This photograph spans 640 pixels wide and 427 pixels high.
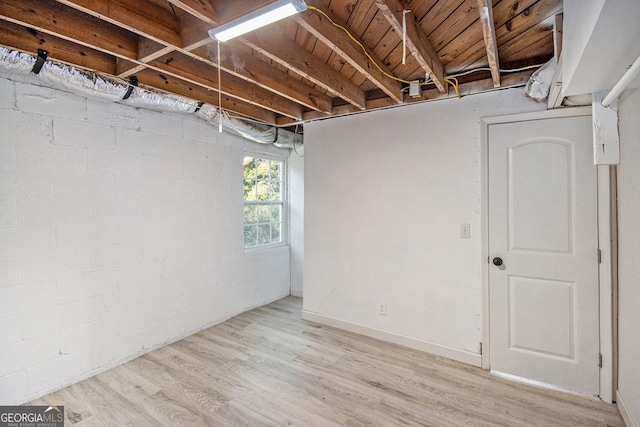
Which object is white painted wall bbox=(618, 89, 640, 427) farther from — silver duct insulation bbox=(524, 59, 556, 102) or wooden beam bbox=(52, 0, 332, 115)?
wooden beam bbox=(52, 0, 332, 115)

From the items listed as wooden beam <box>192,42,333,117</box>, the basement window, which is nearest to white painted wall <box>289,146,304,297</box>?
the basement window

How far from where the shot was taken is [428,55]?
6.78 ft

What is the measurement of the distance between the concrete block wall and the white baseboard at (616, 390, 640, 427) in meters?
3.55

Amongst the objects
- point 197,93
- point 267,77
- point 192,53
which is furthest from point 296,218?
point 192,53

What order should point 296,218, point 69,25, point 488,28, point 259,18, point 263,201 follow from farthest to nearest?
1. point 296,218
2. point 263,201
3. point 69,25
4. point 488,28
5. point 259,18

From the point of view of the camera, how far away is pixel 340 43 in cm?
188

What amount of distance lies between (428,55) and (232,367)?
9.55 feet

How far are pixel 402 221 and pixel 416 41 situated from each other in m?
1.63

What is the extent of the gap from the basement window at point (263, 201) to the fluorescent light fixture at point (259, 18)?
8.14 ft

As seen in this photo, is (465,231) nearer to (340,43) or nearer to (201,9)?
(340,43)

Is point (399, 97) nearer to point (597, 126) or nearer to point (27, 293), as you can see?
point (597, 126)

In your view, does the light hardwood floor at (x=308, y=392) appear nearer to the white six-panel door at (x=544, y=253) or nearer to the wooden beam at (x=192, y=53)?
the white six-panel door at (x=544, y=253)

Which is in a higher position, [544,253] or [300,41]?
[300,41]

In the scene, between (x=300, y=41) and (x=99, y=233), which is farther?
(x=99, y=233)
